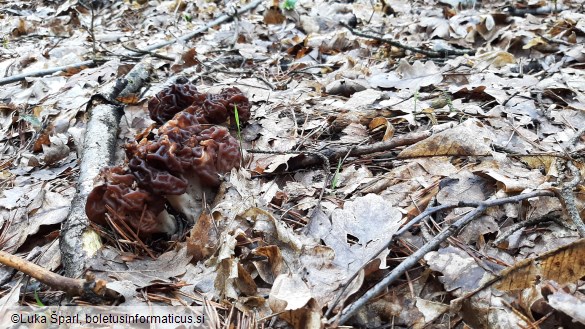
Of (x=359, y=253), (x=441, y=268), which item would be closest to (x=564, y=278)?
(x=441, y=268)

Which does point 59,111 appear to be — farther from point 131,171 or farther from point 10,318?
point 10,318

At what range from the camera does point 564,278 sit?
5.84 feet

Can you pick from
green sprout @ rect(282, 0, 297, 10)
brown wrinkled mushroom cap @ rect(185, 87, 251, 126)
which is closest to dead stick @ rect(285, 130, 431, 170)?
brown wrinkled mushroom cap @ rect(185, 87, 251, 126)

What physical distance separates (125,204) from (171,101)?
4.77 ft

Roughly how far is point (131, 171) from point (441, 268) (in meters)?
1.87

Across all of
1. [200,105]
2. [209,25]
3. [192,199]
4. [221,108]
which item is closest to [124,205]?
[192,199]

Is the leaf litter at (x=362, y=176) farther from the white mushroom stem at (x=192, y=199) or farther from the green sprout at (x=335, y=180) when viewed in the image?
the white mushroom stem at (x=192, y=199)

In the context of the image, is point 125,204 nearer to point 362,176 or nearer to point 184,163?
point 184,163

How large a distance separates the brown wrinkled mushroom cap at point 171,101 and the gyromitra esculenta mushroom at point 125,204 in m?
1.17

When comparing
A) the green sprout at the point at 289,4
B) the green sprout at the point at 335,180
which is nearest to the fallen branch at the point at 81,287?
the green sprout at the point at 335,180

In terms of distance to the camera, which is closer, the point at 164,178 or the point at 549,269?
the point at 549,269

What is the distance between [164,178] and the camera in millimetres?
2672

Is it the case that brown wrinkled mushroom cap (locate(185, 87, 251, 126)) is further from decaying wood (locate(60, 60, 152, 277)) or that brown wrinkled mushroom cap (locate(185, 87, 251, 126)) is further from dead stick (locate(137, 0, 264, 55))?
dead stick (locate(137, 0, 264, 55))

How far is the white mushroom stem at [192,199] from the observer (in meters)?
2.83
